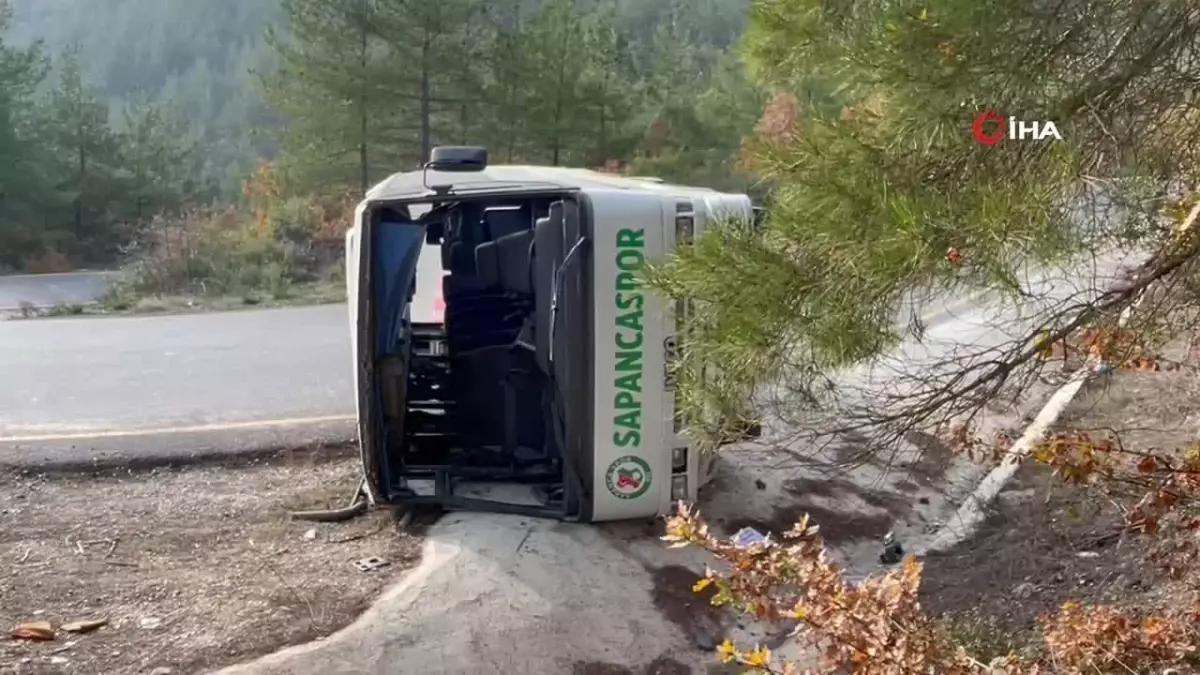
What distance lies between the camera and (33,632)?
4766mm

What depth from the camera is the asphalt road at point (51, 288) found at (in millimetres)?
18172

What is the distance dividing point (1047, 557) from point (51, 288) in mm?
20416

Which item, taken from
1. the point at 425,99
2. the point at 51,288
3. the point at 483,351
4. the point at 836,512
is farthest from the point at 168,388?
the point at 51,288

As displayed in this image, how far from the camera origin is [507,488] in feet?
20.4

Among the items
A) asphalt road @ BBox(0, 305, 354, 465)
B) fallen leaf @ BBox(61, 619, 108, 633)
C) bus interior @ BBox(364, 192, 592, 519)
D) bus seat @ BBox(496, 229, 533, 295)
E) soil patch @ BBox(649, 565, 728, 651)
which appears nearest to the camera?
fallen leaf @ BBox(61, 619, 108, 633)

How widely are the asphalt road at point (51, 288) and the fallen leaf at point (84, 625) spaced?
13.2 meters

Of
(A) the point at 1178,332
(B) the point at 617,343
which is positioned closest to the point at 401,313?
(B) the point at 617,343

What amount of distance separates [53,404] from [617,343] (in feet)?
15.4

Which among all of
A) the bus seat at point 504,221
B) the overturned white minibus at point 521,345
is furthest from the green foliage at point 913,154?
the bus seat at point 504,221

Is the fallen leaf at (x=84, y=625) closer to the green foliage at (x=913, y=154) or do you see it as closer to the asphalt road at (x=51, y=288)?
the green foliage at (x=913, y=154)

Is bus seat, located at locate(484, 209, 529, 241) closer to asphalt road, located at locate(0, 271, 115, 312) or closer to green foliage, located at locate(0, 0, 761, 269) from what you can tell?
green foliage, located at locate(0, 0, 761, 269)

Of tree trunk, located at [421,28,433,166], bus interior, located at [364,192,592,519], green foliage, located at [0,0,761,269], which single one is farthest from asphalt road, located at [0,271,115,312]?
bus interior, located at [364,192,592,519]

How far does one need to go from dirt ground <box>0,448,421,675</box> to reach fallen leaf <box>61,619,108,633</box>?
36 millimetres

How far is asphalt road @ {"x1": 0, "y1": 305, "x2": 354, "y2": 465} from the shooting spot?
7262 mm
